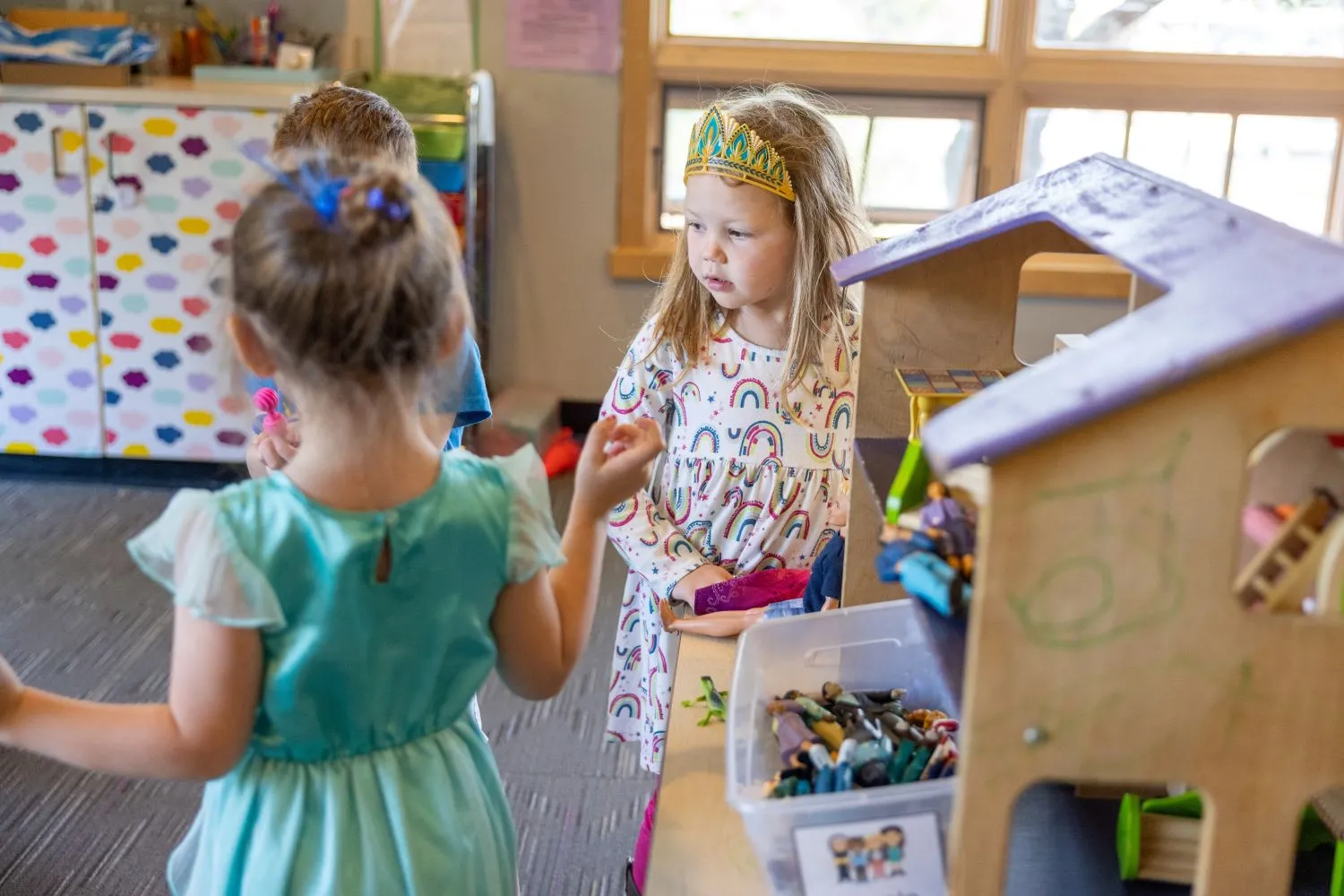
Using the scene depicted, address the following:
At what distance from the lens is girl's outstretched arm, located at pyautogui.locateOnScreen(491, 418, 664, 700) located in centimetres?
107

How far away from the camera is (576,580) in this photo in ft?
3.61

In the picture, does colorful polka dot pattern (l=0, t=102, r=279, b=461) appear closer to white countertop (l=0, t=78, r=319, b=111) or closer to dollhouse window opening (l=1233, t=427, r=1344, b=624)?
white countertop (l=0, t=78, r=319, b=111)

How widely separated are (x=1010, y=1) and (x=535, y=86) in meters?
1.30

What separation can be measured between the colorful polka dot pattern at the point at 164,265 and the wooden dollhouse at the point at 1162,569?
2679 mm

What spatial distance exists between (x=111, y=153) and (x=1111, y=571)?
3091mm

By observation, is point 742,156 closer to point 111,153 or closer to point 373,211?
point 373,211

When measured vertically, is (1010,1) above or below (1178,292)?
above

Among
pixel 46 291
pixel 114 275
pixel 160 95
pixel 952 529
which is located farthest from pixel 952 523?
pixel 46 291

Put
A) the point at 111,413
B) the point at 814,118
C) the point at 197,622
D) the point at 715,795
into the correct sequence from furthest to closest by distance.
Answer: the point at 111,413
the point at 814,118
the point at 715,795
the point at 197,622

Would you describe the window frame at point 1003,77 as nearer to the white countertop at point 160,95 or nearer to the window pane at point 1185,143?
the window pane at point 1185,143

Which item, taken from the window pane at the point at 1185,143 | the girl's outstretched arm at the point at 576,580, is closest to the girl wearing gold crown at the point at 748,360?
the girl's outstretched arm at the point at 576,580

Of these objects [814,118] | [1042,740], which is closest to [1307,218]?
[814,118]

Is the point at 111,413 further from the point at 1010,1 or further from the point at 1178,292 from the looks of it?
the point at 1178,292

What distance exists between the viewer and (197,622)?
36.1 inches
